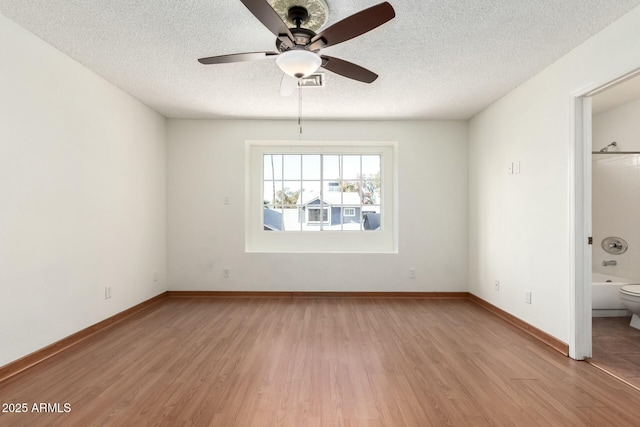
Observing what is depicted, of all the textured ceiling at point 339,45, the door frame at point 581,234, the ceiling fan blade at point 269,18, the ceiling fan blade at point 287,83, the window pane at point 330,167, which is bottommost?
the door frame at point 581,234

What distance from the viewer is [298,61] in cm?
169

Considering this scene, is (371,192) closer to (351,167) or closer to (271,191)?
(351,167)

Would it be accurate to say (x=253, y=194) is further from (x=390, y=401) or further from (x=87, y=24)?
(x=390, y=401)

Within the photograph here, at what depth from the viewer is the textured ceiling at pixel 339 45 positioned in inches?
74.9

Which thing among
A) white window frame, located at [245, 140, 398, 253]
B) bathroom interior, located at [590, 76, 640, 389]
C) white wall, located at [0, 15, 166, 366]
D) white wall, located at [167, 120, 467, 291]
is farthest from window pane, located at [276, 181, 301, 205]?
bathroom interior, located at [590, 76, 640, 389]

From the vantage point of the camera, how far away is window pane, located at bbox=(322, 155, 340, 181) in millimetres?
4312

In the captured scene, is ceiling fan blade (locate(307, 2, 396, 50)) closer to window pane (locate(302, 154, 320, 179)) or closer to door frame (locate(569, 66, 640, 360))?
door frame (locate(569, 66, 640, 360))

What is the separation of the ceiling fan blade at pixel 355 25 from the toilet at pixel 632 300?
3288 millimetres

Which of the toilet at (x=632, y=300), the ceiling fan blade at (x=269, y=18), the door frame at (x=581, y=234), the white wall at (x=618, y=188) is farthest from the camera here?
the white wall at (x=618, y=188)

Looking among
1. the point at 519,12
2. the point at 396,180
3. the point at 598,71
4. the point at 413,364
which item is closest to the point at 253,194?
the point at 396,180

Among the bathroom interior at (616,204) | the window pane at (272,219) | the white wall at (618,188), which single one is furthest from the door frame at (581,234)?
the window pane at (272,219)

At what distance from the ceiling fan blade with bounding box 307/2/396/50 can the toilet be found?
329cm

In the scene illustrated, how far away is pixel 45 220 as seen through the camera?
2.30 meters

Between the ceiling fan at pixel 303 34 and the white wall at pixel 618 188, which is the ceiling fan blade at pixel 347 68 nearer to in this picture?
the ceiling fan at pixel 303 34
